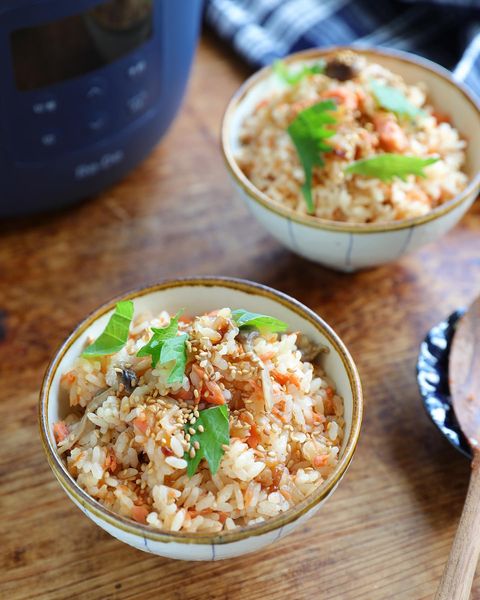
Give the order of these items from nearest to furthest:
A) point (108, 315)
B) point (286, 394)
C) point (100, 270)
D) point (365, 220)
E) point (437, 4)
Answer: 1. point (286, 394)
2. point (108, 315)
3. point (365, 220)
4. point (100, 270)
5. point (437, 4)

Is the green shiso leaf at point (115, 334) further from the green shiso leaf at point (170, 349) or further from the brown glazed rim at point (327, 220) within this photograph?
the brown glazed rim at point (327, 220)

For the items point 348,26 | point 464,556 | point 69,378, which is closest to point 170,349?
point 69,378

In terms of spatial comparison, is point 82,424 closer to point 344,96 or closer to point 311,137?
point 311,137

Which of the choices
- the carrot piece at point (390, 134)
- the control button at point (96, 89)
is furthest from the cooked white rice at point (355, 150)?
the control button at point (96, 89)

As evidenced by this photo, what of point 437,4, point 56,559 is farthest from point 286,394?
point 437,4

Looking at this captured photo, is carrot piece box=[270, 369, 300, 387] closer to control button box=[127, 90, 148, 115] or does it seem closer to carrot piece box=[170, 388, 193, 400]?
carrot piece box=[170, 388, 193, 400]

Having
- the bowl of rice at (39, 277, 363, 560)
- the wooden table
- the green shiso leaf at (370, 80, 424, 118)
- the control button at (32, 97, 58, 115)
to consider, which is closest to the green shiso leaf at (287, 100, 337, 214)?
the green shiso leaf at (370, 80, 424, 118)

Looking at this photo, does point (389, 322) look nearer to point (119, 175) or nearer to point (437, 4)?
point (119, 175)
